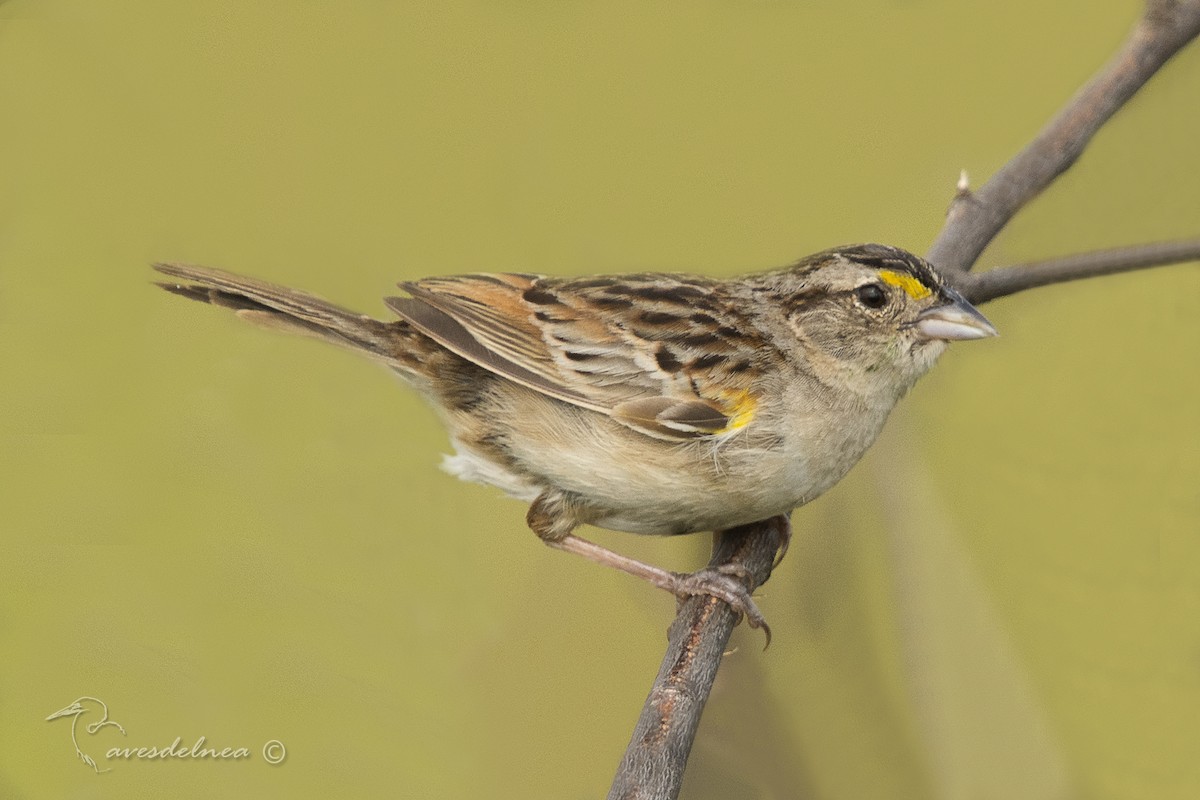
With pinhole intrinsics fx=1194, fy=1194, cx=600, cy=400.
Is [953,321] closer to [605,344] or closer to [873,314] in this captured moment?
[873,314]

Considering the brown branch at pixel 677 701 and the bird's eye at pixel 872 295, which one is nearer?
the brown branch at pixel 677 701

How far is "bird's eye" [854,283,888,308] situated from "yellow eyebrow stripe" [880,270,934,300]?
56 millimetres

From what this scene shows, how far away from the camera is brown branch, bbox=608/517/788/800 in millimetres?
2682

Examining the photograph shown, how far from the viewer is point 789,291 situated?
4.20 metres

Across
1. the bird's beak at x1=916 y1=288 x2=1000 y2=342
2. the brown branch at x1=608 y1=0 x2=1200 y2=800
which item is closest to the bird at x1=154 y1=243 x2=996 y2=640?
the bird's beak at x1=916 y1=288 x2=1000 y2=342

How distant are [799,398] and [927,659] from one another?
3.29ft

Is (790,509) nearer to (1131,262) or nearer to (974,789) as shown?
(974,789)

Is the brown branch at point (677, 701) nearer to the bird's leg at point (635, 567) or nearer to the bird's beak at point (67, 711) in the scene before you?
the bird's leg at point (635, 567)

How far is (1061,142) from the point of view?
14.3 ft

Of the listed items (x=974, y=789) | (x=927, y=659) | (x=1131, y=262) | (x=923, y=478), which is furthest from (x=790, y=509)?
(x=1131, y=262)

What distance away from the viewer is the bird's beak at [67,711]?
10.6 ft

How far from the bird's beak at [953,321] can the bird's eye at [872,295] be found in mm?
139

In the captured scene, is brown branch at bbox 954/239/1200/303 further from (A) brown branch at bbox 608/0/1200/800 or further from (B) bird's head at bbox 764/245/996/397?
(B) bird's head at bbox 764/245/996/397

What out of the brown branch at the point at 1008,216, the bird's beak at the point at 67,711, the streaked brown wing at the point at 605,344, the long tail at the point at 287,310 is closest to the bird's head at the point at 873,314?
the brown branch at the point at 1008,216
